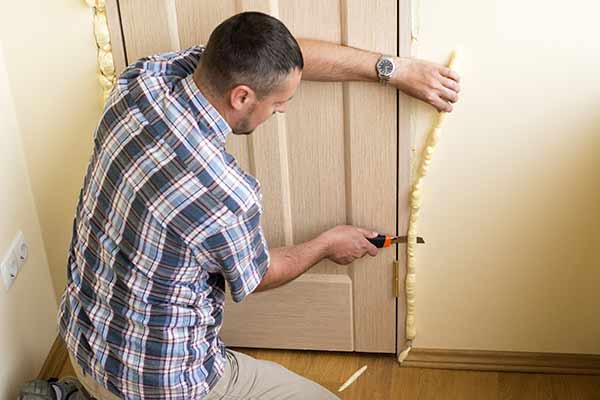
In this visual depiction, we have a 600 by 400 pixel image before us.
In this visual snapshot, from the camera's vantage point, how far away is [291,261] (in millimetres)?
1993

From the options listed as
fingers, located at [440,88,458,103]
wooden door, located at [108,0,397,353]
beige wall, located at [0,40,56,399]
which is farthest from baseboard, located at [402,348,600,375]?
beige wall, located at [0,40,56,399]

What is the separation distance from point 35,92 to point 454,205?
112 centimetres

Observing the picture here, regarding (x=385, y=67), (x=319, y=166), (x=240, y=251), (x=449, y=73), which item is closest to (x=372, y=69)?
(x=385, y=67)

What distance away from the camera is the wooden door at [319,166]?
1.99 m

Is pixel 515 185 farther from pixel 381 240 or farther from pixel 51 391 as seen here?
pixel 51 391

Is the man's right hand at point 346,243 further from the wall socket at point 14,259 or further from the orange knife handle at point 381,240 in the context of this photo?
the wall socket at point 14,259

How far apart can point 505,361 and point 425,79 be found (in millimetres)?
894

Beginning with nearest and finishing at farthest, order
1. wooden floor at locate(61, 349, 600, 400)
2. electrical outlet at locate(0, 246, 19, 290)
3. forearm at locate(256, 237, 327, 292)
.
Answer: forearm at locate(256, 237, 327, 292) → electrical outlet at locate(0, 246, 19, 290) → wooden floor at locate(61, 349, 600, 400)

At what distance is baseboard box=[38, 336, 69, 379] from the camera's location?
2.39 meters

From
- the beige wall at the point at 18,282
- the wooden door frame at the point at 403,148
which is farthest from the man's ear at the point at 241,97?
the beige wall at the point at 18,282

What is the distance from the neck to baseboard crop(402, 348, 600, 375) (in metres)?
1.13

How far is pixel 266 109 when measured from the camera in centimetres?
162

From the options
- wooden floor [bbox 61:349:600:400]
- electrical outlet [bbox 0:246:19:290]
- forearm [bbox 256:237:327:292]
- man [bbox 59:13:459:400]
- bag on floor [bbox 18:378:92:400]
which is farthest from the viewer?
wooden floor [bbox 61:349:600:400]

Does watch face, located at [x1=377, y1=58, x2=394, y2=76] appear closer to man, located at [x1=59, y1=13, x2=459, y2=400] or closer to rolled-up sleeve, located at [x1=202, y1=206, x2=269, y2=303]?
man, located at [x1=59, y1=13, x2=459, y2=400]
